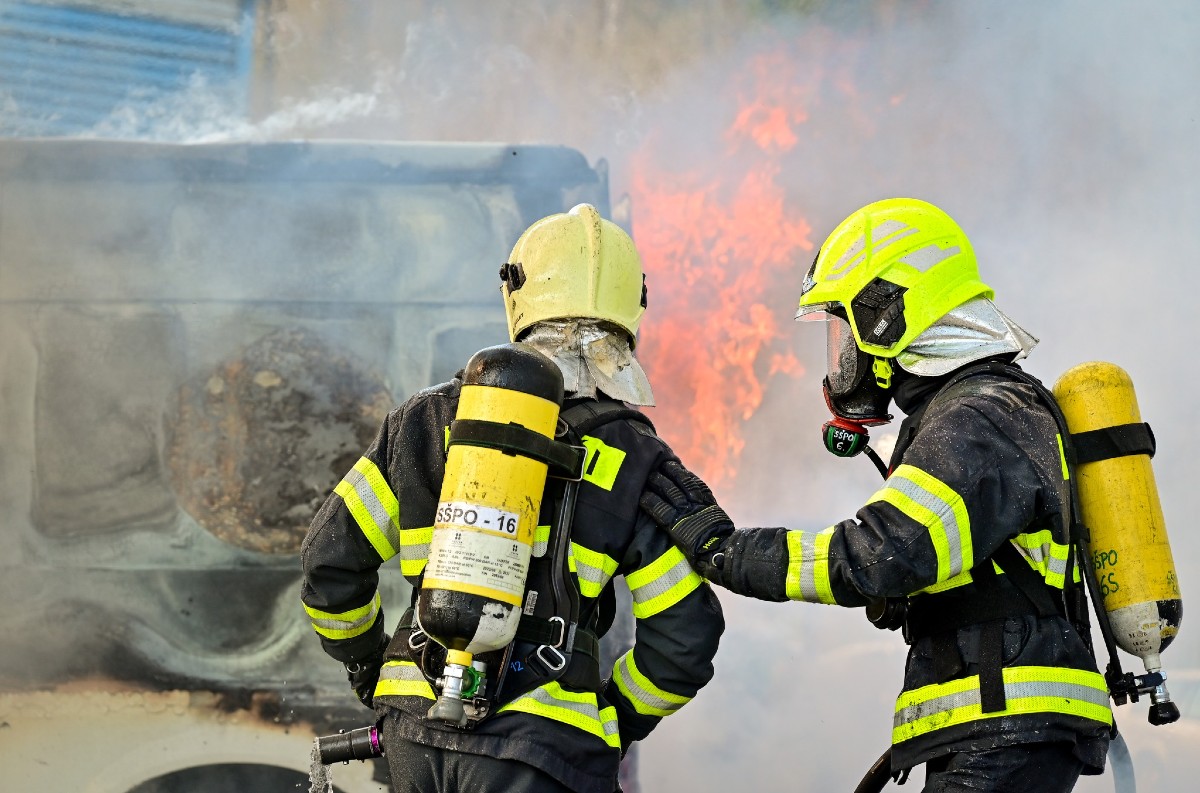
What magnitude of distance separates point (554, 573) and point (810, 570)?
1.97ft

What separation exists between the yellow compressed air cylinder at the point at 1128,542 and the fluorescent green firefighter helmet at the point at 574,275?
125 centimetres

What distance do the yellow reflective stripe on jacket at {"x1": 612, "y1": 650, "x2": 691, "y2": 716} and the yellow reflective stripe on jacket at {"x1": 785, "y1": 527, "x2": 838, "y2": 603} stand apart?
1.63 ft

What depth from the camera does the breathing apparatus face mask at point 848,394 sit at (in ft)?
10.2

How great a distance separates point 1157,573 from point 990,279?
3.82 metres

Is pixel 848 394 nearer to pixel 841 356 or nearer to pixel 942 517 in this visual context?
pixel 841 356

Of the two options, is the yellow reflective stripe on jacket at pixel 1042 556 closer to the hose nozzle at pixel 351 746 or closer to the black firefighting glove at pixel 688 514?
the black firefighting glove at pixel 688 514

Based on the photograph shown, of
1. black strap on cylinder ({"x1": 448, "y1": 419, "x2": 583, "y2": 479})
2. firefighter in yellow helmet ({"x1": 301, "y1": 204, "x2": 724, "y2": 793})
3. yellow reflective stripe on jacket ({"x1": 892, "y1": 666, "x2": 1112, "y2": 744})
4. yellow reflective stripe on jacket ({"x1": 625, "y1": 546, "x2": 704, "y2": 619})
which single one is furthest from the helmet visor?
black strap on cylinder ({"x1": 448, "y1": 419, "x2": 583, "y2": 479})

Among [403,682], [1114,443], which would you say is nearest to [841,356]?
[1114,443]

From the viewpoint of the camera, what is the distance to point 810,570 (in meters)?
2.58

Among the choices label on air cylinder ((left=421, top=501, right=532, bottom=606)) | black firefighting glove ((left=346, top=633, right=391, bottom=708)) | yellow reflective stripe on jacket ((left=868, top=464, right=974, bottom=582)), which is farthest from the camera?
black firefighting glove ((left=346, top=633, right=391, bottom=708))

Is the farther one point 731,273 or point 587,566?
point 731,273

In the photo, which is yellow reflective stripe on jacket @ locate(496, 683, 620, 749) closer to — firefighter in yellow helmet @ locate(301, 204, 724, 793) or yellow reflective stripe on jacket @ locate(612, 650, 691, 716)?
firefighter in yellow helmet @ locate(301, 204, 724, 793)

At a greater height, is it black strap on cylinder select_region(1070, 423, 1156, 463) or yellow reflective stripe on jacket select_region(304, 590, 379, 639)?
black strap on cylinder select_region(1070, 423, 1156, 463)

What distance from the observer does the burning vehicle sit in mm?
5211
